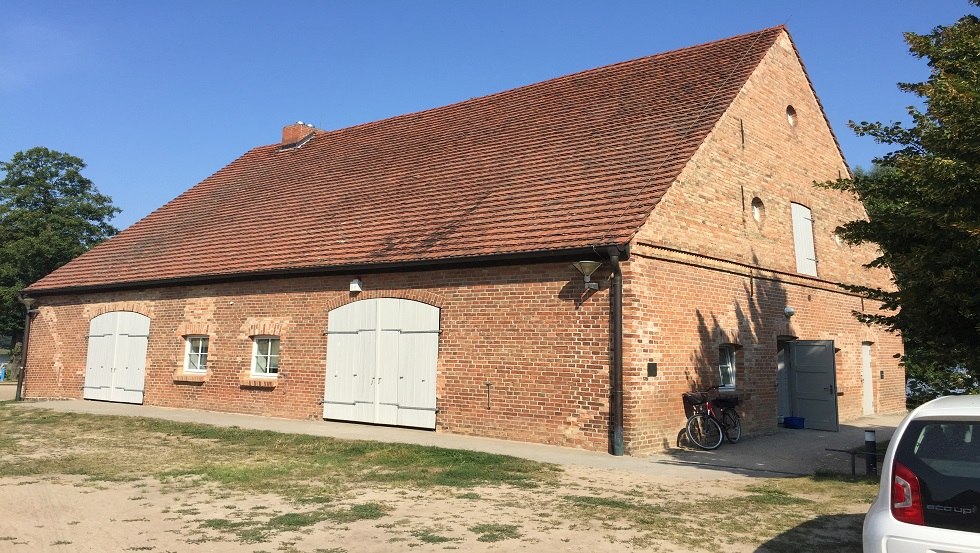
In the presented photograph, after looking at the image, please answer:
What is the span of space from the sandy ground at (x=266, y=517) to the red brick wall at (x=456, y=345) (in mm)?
2824

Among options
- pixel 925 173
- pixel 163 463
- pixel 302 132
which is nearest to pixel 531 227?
pixel 925 173

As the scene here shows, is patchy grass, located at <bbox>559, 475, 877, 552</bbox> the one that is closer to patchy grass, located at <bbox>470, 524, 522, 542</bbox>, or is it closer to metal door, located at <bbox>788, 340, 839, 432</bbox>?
patchy grass, located at <bbox>470, 524, 522, 542</bbox>

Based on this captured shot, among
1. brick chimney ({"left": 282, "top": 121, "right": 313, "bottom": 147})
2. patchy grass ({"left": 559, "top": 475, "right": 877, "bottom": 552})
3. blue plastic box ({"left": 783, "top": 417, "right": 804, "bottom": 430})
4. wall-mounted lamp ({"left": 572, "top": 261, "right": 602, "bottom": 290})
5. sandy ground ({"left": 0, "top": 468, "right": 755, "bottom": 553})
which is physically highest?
brick chimney ({"left": 282, "top": 121, "right": 313, "bottom": 147})

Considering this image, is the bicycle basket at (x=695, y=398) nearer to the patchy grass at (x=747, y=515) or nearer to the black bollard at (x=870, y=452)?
the black bollard at (x=870, y=452)

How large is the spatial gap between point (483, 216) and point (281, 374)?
5572 millimetres

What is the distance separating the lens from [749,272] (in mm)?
12688

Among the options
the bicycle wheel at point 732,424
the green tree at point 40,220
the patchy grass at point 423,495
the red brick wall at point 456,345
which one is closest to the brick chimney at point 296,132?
the red brick wall at point 456,345

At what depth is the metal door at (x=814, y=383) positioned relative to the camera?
508 inches

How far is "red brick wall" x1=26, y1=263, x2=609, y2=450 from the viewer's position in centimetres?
1029

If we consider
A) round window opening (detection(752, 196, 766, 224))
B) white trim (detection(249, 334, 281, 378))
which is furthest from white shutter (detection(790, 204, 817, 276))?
white trim (detection(249, 334, 281, 378))

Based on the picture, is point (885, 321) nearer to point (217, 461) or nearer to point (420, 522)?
point (420, 522)

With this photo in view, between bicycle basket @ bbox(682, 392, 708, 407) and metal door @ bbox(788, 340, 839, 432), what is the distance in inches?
146

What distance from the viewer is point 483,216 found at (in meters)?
12.3

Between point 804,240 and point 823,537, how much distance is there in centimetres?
1038
